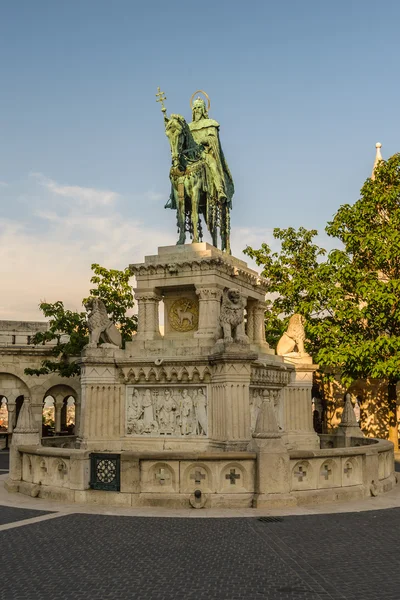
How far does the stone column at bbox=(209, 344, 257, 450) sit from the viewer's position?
A: 17125 millimetres

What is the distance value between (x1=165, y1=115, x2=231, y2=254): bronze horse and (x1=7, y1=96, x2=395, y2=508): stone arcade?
0.05 meters

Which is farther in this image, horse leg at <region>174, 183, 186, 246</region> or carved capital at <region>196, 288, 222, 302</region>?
horse leg at <region>174, 183, 186, 246</region>

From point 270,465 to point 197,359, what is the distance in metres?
4.77

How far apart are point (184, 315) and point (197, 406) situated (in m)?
3.28

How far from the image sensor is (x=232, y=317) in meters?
17.7

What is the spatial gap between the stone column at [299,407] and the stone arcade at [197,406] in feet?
0.13

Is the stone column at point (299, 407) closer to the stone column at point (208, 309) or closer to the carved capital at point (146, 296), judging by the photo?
the stone column at point (208, 309)

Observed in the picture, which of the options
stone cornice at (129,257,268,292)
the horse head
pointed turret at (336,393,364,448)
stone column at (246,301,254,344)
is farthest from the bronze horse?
pointed turret at (336,393,364,448)

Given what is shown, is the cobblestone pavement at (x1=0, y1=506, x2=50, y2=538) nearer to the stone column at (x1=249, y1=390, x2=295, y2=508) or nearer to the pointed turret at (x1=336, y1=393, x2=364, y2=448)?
the stone column at (x1=249, y1=390, x2=295, y2=508)

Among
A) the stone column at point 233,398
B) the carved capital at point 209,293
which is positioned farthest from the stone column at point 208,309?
the stone column at point 233,398

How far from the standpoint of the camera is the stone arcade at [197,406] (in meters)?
14.0

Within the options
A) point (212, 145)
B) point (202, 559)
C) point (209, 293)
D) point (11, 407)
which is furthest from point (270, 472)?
point (11, 407)

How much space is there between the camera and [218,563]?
945 centimetres

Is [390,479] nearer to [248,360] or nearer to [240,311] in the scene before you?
[248,360]
